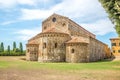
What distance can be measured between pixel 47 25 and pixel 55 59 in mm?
12274

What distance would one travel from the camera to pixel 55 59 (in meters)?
48.0

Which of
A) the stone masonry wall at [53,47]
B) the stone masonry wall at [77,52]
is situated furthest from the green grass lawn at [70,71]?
the stone masonry wall at [53,47]

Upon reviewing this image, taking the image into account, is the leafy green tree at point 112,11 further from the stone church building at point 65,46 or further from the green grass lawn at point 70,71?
the stone church building at point 65,46

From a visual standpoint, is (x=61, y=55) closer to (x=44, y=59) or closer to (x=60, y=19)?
(x=44, y=59)

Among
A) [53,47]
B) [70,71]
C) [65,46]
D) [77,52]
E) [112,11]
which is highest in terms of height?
[112,11]

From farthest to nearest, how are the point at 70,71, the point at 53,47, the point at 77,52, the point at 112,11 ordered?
the point at 53,47
the point at 77,52
the point at 70,71
the point at 112,11

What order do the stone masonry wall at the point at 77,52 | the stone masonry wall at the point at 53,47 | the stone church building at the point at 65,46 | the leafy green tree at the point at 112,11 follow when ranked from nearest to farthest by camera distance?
the leafy green tree at the point at 112,11 < the stone masonry wall at the point at 77,52 < the stone church building at the point at 65,46 < the stone masonry wall at the point at 53,47

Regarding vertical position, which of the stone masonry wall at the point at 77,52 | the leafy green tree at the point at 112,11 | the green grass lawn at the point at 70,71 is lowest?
the green grass lawn at the point at 70,71

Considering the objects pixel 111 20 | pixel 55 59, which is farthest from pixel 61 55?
pixel 111 20

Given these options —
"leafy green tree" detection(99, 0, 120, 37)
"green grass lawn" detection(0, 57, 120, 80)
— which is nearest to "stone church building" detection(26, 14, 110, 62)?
"green grass lawn" detection(0, 57, 120, 80)

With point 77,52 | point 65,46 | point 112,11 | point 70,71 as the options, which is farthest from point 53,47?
point 112,11

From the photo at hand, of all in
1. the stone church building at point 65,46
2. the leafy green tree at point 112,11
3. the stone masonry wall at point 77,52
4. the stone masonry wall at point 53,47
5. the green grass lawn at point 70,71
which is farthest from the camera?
the stone masonry wall at point 53,47

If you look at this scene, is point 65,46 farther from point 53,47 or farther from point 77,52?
point 77,52

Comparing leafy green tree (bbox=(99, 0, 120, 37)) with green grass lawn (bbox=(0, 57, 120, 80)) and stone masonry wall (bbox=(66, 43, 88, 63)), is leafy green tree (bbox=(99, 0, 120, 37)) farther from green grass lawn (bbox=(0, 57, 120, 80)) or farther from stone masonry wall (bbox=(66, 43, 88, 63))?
stone masonry wall (bbox=(66, 43, 88, 63))
